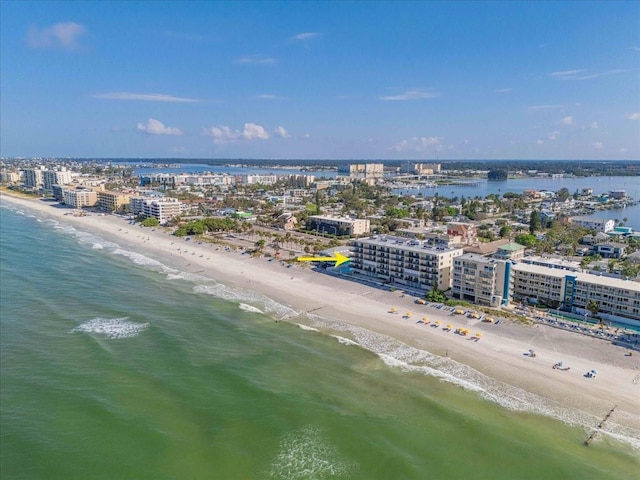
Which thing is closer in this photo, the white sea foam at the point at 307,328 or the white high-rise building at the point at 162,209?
the white sea foam at the point at 307,328

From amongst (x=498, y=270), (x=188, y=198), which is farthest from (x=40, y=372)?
(x=188, y=198)

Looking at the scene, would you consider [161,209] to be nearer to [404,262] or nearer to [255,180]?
[404,262]

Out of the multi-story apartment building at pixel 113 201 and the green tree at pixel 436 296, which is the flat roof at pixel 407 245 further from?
the multi-story apartment building at pixel 113 201

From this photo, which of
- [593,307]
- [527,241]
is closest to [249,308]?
[593,307]

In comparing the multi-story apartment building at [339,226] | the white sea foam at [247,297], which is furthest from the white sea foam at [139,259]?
the multi-story apartment building at [339,226]

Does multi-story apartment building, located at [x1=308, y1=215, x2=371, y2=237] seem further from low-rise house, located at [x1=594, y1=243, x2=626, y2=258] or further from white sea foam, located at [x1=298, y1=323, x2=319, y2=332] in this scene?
white sea foam, located at [x1=298, y1=323, x2=319, y2=332]

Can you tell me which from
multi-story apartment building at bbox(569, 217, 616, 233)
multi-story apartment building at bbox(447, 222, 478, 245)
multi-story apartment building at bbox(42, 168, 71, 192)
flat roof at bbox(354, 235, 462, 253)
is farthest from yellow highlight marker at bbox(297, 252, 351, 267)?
multi-story apartment building at bbox(42, 168, 71, 192)

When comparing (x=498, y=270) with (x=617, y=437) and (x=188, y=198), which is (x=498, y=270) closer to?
(x=617, y=437)
